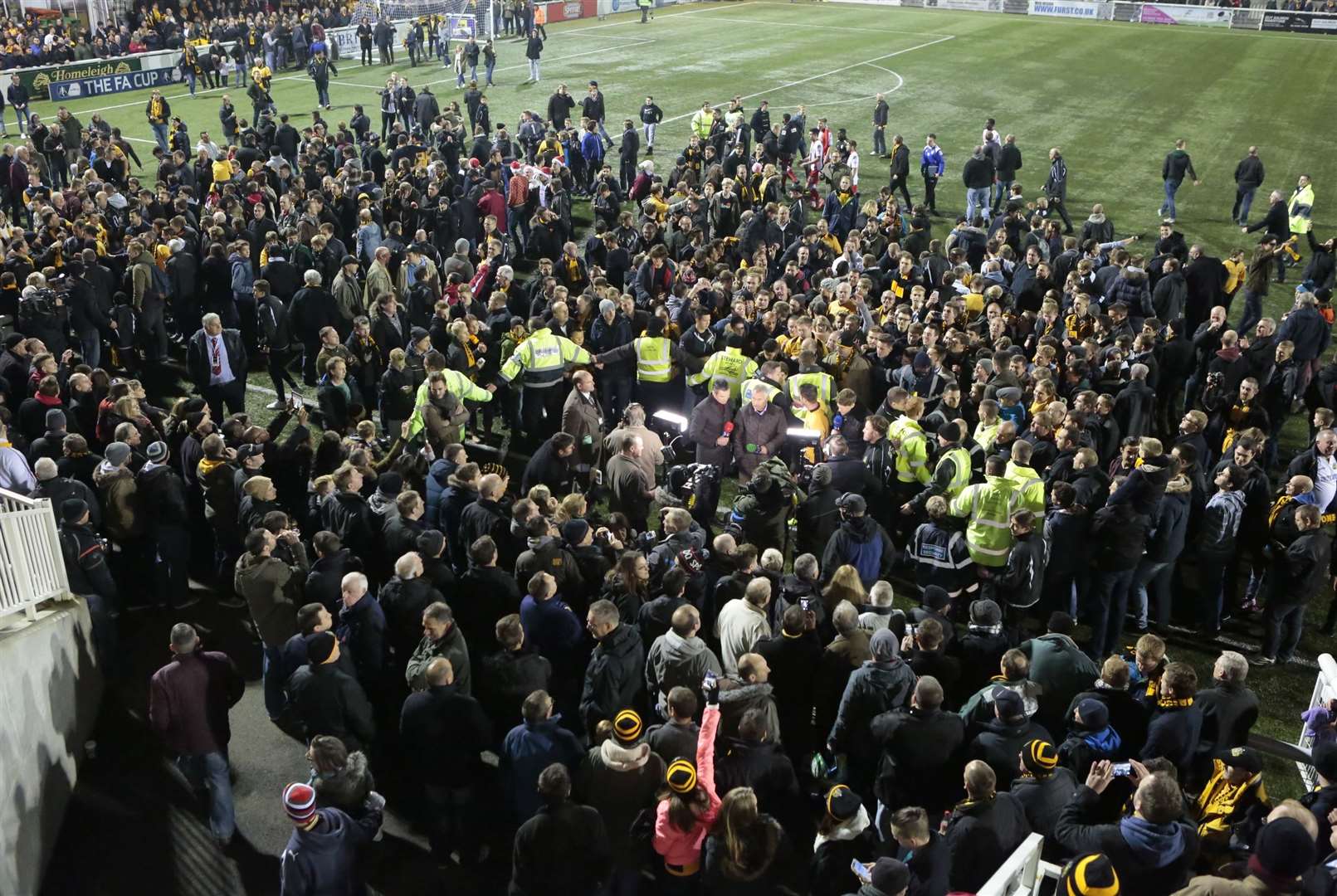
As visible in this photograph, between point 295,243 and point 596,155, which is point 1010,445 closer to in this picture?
point 295,243

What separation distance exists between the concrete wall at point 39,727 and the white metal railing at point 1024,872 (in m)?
5.52

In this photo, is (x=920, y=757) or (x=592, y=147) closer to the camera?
(x=920, y=757)

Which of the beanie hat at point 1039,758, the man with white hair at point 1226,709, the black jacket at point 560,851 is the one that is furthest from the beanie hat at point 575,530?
the man with white hair at point 1226,709


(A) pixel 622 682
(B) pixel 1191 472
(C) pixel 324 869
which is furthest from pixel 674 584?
(B) pixel 1191 472

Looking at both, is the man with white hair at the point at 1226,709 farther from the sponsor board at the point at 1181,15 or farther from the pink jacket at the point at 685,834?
the sponsor board at the point at 1181,15

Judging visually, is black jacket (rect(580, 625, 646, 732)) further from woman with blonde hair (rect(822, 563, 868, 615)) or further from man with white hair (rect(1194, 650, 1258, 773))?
man with white hair (rect(1194, 650, 1258, 773))

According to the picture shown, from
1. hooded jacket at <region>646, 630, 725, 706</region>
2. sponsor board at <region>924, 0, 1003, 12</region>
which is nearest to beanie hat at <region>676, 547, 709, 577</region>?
hooded jacket at <region>646, 630, 725, 706</region>

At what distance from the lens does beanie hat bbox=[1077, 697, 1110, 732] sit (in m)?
6.24

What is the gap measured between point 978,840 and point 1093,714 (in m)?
1.21

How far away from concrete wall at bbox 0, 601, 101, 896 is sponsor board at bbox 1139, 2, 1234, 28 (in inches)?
2042

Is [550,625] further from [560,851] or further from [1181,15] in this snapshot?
[1181,15]

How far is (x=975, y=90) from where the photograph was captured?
3338 cm

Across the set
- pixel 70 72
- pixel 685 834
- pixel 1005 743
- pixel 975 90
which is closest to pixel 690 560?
pixel 685 834

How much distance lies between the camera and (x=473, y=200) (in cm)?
1752
